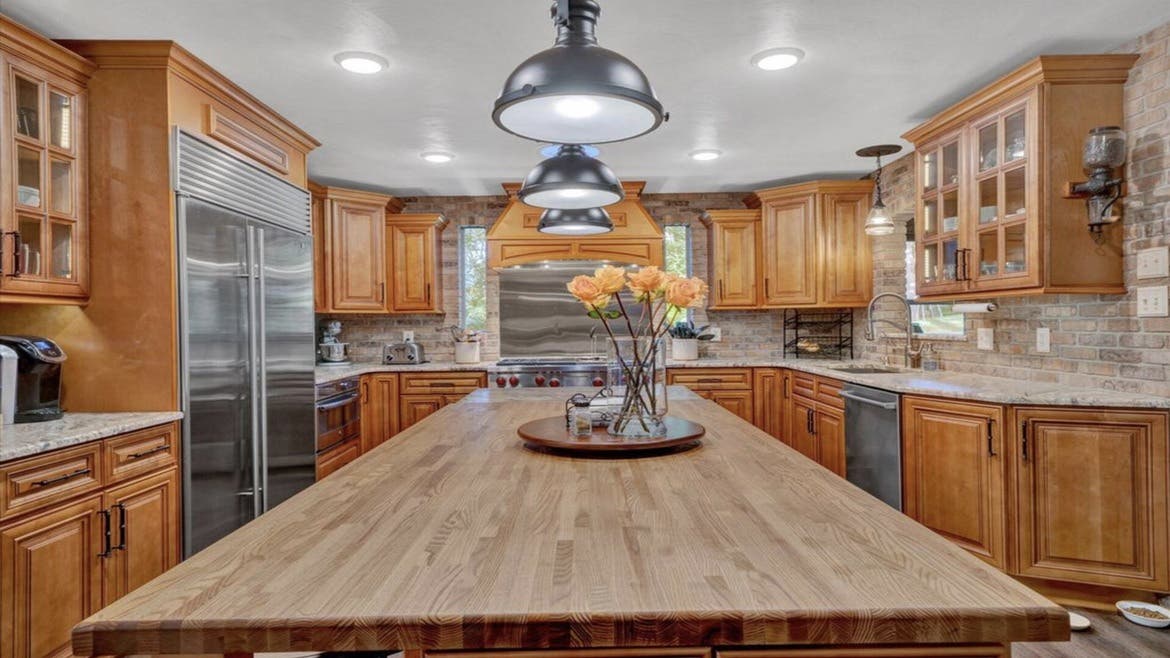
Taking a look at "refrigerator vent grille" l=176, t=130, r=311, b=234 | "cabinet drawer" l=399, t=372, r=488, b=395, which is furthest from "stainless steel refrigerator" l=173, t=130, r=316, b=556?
"cabinet drawer" l=399, t=372, r=488, b=395

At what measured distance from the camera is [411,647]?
774 millimetres

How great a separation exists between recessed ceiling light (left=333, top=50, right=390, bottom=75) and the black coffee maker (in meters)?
1.59

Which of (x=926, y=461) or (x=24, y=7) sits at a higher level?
(x=24, y=7)

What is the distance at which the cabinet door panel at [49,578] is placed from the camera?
5.95 ft

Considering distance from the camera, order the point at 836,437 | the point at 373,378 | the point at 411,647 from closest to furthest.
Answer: the point at 411,647 → the point at 836,437 → the point at 373,378

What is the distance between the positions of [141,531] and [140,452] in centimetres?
29

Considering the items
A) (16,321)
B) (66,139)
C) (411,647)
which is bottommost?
(411,647)

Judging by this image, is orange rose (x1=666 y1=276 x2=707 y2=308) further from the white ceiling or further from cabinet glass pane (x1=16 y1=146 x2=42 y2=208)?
cabinet glass pane (x1=16 y1=146 x2=42 y2=208)

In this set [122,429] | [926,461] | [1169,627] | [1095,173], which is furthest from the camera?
[926,461]

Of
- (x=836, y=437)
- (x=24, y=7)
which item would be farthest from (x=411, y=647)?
(x=836, y=437)

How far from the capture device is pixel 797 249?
4.91 m

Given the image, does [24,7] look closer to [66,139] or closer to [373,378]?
[66,139]

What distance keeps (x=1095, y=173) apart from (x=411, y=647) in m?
3.18

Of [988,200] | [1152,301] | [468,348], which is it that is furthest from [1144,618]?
[468,348]
